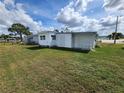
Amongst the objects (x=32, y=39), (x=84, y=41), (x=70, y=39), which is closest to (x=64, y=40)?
(x=70, y=39)

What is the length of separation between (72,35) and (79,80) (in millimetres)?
14269

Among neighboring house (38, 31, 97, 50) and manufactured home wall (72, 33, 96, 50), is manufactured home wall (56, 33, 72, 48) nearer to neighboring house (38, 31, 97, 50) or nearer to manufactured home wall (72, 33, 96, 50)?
neighboring house (38, 31, 97, 50)

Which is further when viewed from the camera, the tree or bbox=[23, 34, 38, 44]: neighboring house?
the tree

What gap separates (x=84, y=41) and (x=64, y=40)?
11.8 feet

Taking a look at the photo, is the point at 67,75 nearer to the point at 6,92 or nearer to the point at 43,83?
the point at 43,83

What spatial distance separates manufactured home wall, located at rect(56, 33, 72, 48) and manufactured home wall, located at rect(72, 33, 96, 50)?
666mm

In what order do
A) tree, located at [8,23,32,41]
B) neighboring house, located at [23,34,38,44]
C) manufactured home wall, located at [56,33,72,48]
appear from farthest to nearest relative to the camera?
tree, located at [8,23,32,41] → neighboring house, located at [23,34,38,44] → manufactured home wall, located at [56,33,72,48]

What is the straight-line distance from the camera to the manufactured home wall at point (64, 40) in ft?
65.6

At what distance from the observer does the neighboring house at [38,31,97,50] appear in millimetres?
18267

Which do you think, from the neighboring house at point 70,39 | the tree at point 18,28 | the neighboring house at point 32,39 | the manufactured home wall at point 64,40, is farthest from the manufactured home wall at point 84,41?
the tree at point 18,28

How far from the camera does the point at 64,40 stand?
2088 centimetres

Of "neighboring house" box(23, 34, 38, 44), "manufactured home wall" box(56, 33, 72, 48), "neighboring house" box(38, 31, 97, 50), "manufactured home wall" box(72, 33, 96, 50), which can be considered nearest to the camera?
"manufactured home wall" box(72, 33, 96, 50)

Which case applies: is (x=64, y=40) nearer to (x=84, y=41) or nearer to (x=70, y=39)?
(x=70, y=39)

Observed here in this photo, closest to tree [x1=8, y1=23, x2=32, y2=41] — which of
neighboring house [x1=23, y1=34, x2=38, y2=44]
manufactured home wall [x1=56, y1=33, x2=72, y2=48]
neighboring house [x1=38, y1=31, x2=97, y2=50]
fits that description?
neighboring house [x1=23, y1=34, x2=38, y2=44]
